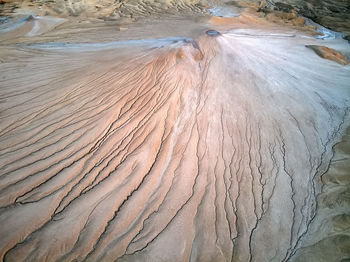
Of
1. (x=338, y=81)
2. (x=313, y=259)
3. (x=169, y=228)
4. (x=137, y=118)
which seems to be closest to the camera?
(x=313, y=259)

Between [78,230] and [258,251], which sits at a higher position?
[78,230]

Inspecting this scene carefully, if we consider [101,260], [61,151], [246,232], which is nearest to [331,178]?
[246,232]

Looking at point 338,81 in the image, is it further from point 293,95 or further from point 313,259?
point 313,259

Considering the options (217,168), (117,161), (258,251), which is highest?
(117,161)

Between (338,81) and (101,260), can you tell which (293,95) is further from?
(101,260)

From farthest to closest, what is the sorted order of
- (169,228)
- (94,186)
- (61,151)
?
(61,151)
(94,186)
(169,228)

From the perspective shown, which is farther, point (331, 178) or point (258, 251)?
point (331, 178)
